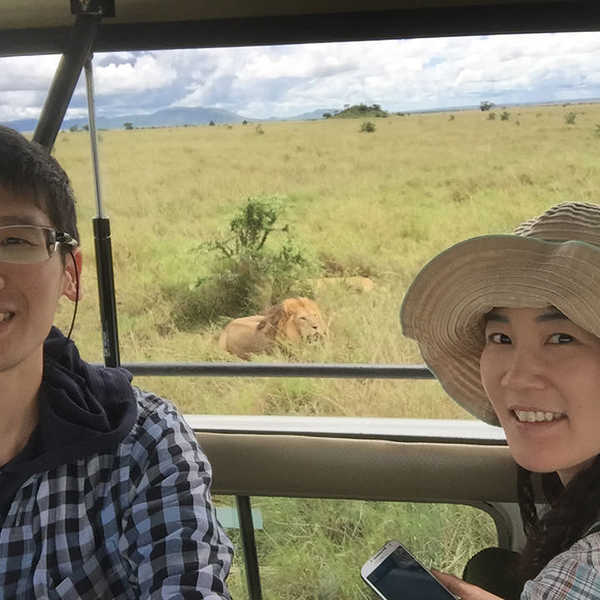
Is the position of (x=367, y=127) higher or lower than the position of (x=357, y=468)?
higher

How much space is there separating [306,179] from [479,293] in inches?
51.0

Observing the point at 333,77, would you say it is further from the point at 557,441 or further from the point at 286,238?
the point at 557,441

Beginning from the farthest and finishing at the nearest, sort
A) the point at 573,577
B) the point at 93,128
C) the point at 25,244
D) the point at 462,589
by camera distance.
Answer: the point at 93,128, the point at 462,589, the point at 25,244, the point at 573,577

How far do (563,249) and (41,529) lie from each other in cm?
97

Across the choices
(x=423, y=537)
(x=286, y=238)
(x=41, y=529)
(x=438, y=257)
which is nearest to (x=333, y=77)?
(x=286, y=238)

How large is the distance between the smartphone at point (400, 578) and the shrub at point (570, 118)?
3.92 ft

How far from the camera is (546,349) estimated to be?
1195 millimetres

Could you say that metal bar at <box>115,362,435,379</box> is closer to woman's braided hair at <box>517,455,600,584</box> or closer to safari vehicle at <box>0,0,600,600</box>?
safari vehicle at <box>0,0,600,600</box>

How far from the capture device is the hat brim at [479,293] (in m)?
1.15

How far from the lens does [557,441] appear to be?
1169 mm

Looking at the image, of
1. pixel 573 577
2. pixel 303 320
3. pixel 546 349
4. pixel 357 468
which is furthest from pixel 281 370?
pixel 573 577

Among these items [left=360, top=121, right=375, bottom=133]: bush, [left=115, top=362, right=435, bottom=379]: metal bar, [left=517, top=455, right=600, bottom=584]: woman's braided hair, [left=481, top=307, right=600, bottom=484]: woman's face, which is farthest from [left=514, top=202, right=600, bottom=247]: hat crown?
[left=360, top=121, right=375, bottom=133]: bush

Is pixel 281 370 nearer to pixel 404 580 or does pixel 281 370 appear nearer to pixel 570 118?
pixel 404 580

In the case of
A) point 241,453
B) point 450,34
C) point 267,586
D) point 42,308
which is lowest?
point 267,586
